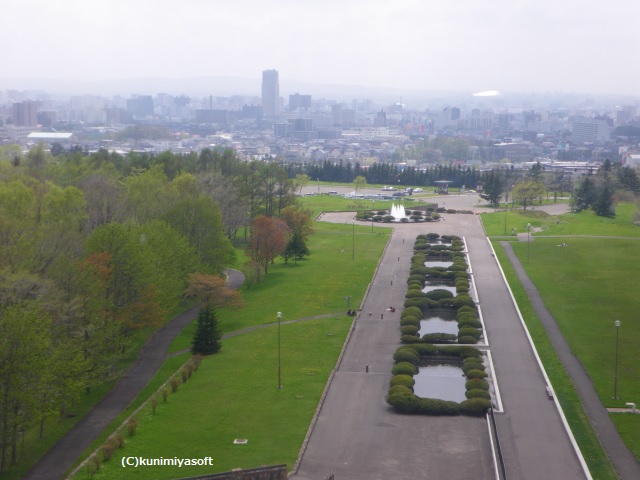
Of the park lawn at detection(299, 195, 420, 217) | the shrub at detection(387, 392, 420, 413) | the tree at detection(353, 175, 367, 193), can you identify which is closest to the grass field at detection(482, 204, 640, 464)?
the shrub at detection(387, 392, 420, 413)

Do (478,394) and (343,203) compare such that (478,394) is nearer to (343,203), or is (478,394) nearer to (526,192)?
(526,192)

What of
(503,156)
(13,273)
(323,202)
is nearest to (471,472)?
(13,273)

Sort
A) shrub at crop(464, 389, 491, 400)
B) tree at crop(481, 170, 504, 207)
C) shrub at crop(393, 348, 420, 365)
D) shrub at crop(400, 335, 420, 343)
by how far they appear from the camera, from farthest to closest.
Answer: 1. tree at crop(481, 170, 504, 207)
2. shrub at crop(400, 335, 420, 343)
3. shrub at crop(393, 348, 420, 365)
4. shrub at crop(464, 389, 491, 400)

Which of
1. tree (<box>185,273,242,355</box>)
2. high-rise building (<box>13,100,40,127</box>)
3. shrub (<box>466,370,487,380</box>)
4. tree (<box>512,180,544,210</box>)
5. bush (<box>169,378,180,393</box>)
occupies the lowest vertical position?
bush (<box>169,378,180,393</box>)

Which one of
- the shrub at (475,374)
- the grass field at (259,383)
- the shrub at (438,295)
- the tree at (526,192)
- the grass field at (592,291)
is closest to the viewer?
the grass field at (259,383)

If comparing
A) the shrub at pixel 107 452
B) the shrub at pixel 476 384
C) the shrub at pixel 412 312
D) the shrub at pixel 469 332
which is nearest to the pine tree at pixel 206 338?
the shrub at pixel 412 312

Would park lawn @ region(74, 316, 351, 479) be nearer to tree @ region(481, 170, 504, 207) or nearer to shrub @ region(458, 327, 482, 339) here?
shrub @ region(458, 327, 482, 339)

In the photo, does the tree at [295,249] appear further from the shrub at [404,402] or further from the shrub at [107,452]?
the shrub at [107,452]
